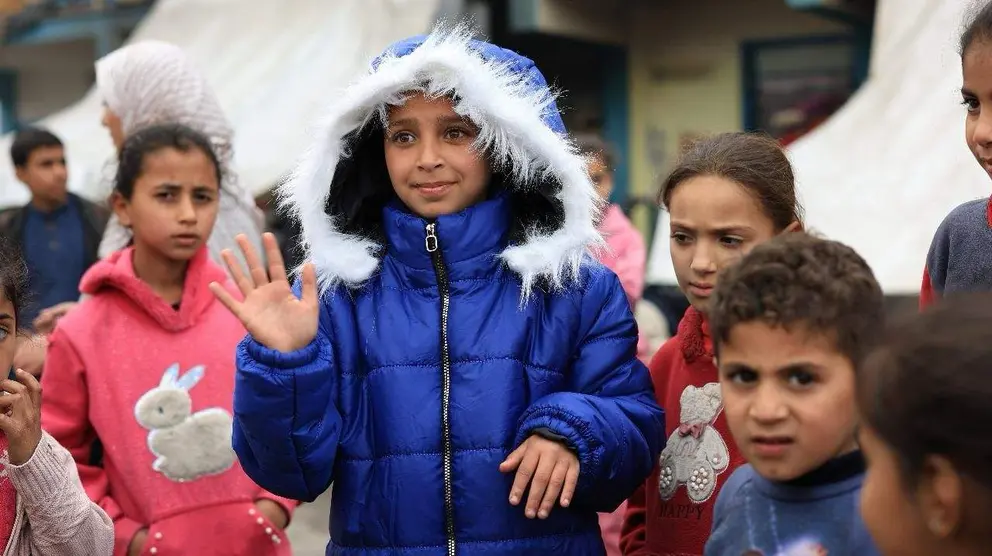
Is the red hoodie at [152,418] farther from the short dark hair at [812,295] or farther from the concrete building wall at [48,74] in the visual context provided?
the concrete building wall at [48,74]

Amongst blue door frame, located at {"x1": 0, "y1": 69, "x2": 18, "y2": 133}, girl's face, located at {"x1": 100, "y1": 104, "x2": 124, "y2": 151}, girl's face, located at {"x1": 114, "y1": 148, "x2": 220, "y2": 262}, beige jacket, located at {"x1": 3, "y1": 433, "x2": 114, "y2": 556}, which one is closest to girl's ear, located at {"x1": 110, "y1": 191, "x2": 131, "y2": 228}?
girl's face, located at {"x1": 114, "y1": 148, "x2": 220, "y2": 262}

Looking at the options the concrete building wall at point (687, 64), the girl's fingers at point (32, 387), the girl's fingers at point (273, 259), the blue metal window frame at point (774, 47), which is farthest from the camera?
the concrete building wall at point (687, 64)

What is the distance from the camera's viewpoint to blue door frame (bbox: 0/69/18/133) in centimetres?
1550

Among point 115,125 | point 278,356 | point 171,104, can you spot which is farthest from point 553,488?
point 115,125

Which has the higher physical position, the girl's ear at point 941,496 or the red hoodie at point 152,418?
the girl's ear at point 941,496

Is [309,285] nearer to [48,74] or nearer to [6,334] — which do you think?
[6,334]

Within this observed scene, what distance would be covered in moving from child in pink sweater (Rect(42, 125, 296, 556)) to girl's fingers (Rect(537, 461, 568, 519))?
3.85ft

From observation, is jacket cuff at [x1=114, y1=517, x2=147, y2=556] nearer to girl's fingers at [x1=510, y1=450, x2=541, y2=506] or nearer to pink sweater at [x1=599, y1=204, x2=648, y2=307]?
girl's fingers at [x1=510, y1=450, x2=541, y2=506]

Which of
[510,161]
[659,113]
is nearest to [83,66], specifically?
[659,113]

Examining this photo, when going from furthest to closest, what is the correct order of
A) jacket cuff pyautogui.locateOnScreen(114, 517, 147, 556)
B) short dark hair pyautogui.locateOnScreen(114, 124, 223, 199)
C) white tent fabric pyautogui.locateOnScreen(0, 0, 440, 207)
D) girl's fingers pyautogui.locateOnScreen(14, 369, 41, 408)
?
white tent fabric pyautogui.locateOnScreen(0, 0, 440, 207), short dark hair pyautogui.locateOnScreen(114, 124, 223, 199), jacket cuff pyautogui.locateOnScreen(114, 517, 147, 556), girl's fingers pyautogui.locateOnScreen(14, 369, 41, 408)

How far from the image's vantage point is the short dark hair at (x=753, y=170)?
2.98 metres

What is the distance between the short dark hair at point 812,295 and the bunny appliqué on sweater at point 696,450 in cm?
78

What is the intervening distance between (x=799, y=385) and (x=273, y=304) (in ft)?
3.67

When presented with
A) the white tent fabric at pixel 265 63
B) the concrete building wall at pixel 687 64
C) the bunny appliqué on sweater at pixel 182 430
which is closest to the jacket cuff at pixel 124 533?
the bunny appliqué on sweater at pixel 182 430
